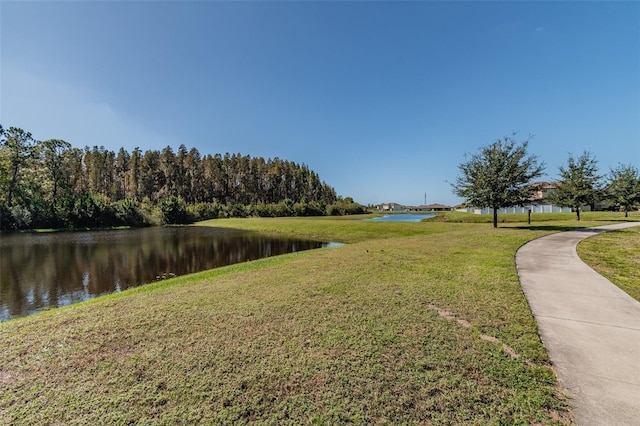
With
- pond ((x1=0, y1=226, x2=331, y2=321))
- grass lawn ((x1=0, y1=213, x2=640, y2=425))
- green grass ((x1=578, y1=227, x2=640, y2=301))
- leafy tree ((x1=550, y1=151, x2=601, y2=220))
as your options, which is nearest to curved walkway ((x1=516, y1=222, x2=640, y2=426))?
grass lawn ((x1=0, y1=213, x2=640, y2=425))

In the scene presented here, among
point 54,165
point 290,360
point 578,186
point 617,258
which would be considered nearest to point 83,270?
point 290,360

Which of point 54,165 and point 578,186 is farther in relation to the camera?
point 54,165

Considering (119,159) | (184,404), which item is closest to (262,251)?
(184,404)

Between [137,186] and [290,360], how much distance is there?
77.8 metres

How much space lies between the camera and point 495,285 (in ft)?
21.9

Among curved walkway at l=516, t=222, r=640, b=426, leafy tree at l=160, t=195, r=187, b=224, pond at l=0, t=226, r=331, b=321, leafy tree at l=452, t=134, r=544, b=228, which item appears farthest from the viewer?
leafy tree at l=160, t=195, r=187, b=224

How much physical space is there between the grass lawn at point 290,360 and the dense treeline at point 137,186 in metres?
55.0

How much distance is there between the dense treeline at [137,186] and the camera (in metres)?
44.1

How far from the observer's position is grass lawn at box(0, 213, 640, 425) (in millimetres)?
2764

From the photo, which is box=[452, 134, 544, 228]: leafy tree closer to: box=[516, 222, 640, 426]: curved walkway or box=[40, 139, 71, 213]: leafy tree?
box=[516, 222, 640, 426]: curved walkway

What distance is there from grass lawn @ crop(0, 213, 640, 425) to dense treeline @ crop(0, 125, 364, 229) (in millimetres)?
54993

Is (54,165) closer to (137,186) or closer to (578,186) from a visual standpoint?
(137,186)

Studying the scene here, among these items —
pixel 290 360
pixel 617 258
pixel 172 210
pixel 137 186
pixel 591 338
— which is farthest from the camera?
pixel 137 186

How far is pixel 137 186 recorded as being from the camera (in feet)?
218
